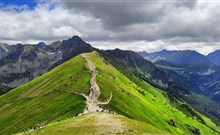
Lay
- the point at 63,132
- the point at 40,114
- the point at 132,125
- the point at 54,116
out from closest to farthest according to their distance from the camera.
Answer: the point at 63,132, the point at 132,125, the point at 54,116, the point at 40,114

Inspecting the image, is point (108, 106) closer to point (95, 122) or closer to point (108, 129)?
point (95, 122)

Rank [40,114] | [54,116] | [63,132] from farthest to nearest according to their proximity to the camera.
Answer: [40,114]
[54,116]
[63,132]

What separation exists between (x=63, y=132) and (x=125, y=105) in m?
101

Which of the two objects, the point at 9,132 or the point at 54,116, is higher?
the point at 54,116

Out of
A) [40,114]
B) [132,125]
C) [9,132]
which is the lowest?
[9,132]

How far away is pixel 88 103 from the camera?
168000 millimetres

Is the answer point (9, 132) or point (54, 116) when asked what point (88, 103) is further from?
point (9, 132)

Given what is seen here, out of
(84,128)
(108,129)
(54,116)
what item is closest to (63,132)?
(84,128)

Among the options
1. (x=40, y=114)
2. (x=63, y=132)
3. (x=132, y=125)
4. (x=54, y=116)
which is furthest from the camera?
(x=40, y=114)

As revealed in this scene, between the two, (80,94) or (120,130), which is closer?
(120,130)

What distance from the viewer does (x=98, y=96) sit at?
188m

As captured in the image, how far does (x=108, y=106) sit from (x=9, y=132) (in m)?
67.9

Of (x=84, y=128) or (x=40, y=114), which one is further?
(x=40, y=114)

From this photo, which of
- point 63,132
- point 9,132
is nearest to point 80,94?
point 9,132
